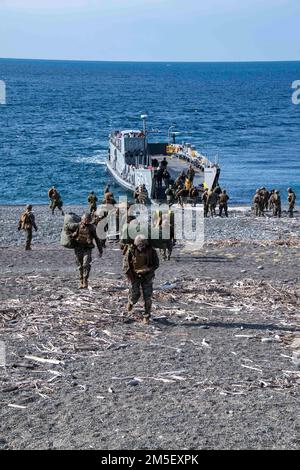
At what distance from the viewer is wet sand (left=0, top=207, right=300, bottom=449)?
872 cm

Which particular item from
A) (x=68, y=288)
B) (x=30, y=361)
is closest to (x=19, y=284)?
(x=68, y=288)

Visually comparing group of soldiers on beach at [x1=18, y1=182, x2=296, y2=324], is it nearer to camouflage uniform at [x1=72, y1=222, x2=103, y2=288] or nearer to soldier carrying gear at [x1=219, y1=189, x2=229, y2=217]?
camouflage uniform at [x1=72, y1=222, x2=103, y2=288]

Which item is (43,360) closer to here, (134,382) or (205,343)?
(134,382)

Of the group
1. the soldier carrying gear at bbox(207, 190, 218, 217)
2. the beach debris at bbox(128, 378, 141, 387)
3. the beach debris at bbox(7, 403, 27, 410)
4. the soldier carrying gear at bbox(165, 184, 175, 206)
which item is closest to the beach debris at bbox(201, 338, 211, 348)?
the beach debris at bbox(128, 378, 141, 387)

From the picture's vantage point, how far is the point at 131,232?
13.4 meters

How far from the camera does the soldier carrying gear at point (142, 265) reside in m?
12.7

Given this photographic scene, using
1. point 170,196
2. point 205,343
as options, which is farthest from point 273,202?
point 205,343

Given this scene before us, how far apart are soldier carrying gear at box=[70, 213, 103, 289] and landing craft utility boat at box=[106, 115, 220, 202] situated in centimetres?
2376

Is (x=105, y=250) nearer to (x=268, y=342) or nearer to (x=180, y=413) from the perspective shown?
(x=268, y=342)

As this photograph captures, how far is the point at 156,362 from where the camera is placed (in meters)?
11.0

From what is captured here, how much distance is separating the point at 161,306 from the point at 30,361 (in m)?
3.73

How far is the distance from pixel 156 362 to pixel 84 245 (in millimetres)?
4843

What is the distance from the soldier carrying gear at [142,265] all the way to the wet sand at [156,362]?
1.93ft

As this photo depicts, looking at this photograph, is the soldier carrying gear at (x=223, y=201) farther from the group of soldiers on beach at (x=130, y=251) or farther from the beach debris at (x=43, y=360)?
the beach debris at (x=43, y=360)
